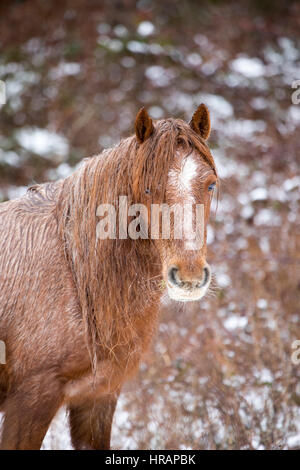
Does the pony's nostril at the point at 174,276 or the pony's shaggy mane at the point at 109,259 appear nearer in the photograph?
the pony's nostril at the point at 174,276

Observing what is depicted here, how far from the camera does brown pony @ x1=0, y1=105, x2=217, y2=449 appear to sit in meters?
2.88

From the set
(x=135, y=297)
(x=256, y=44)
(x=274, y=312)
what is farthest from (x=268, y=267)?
(x=256, y=44)

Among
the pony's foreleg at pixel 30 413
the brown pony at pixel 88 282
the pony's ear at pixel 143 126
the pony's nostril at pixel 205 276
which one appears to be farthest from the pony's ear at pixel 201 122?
the pony's foreleg at pixel 30 413

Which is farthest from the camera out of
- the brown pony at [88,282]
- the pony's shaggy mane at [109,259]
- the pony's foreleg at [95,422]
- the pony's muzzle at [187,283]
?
the pony's foreleg at [95,422]

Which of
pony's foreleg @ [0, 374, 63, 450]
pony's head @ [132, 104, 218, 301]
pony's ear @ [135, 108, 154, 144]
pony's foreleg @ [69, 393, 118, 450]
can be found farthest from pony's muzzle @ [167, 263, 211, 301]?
pony's foreleg @ [69, 393, 118, 450]

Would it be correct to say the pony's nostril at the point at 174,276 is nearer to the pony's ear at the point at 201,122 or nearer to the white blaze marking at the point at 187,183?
the white blaze marking at the point at 187,183

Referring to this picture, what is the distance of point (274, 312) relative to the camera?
5.67 m

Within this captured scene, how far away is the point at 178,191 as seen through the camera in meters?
2.75

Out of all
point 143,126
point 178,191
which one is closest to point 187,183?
point 178,191

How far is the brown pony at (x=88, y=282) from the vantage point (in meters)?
2.88

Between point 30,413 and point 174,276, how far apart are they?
3.61ft

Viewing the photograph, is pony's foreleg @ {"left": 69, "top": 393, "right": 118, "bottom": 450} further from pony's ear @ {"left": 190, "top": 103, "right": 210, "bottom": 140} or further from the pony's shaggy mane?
pony's ear @ {"left": 190, "top": 103, "right": 210, "bottom": 140}

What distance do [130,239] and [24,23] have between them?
312 inches
